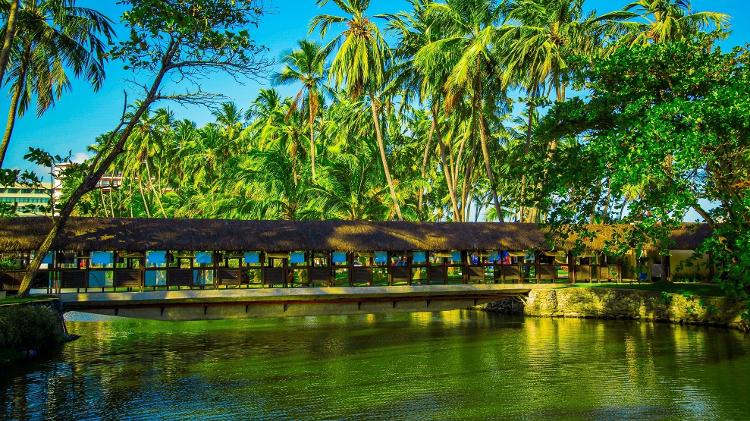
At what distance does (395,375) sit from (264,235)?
31.1 feet

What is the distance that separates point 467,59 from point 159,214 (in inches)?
1200

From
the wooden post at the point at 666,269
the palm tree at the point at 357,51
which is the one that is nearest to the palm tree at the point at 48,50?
the palm tree at the point at 357,51

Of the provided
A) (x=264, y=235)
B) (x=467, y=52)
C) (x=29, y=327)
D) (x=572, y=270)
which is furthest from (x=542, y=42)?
(x=29, y=327)

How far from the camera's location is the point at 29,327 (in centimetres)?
1705

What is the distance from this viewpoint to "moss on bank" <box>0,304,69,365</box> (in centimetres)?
1594

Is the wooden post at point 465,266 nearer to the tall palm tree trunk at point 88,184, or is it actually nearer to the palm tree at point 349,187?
the palm tree at point 349,187

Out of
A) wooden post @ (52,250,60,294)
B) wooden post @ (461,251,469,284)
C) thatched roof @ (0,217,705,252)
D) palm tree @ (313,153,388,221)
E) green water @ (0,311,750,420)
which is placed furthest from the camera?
palm tree @ (313,153,388,221)

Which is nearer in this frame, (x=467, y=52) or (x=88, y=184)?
(x=88, y=184)

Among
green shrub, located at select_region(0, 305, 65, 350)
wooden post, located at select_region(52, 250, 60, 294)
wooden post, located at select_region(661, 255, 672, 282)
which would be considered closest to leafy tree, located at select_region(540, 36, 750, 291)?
wooden post, located at select_region(661, 255, 672, 282)

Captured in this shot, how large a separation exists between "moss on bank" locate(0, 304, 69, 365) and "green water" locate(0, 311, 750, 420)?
658 mm

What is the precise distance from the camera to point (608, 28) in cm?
3388

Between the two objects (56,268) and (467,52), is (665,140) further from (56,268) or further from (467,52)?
(56,268)

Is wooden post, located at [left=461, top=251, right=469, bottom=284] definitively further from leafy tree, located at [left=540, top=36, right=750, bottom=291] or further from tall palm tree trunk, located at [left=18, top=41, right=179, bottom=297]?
tall palm tree trunk, located at [left=18, top=41, right=179, bottom=297]

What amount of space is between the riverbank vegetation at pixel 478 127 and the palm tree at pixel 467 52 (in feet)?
0.32
